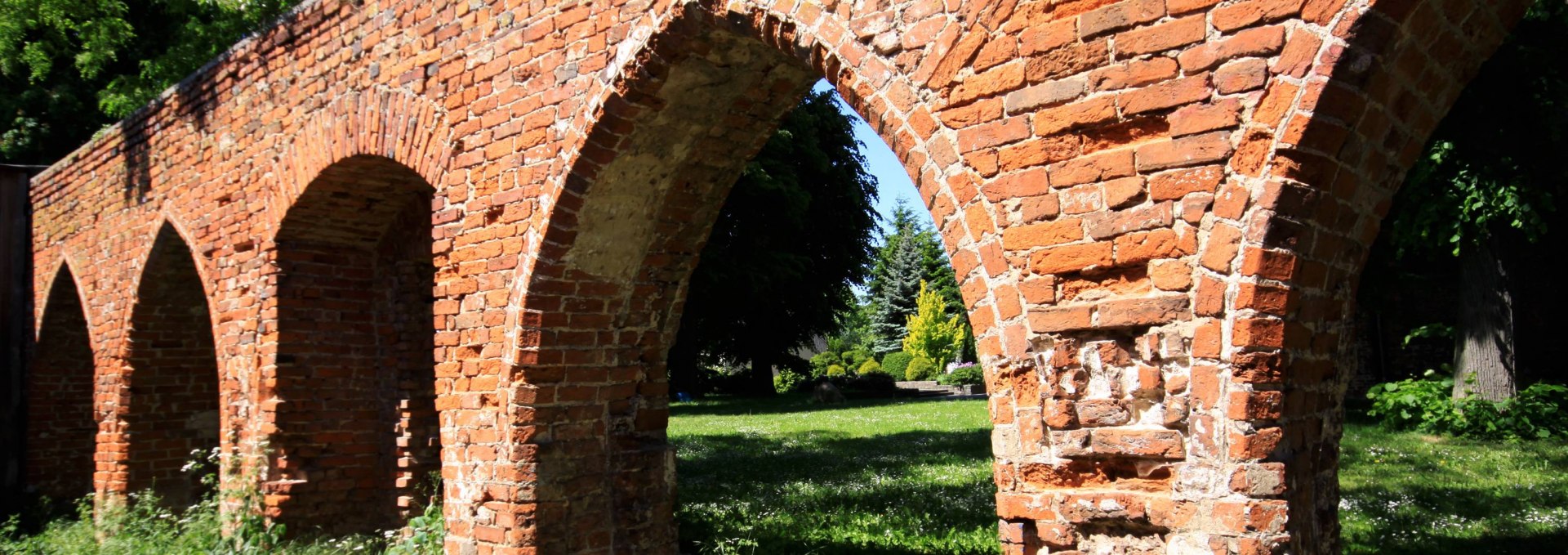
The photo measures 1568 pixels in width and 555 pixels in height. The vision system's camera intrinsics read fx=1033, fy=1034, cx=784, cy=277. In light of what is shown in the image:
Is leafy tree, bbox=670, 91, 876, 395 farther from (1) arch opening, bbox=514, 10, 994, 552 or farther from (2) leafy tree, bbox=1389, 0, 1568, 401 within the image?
(1) arch opening, bbox=514, 10, 994, 552

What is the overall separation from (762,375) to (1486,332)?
18.1 m

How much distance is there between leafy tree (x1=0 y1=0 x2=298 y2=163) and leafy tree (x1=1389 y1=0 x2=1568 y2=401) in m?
12.2

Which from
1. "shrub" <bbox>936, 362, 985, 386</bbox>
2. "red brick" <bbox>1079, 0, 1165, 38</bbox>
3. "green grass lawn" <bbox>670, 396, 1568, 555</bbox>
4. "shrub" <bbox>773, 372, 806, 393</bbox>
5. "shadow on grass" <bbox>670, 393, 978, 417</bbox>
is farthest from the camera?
"shrub" <bbox>773, 372, 806, 393</bbox>

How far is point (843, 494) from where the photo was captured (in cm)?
889

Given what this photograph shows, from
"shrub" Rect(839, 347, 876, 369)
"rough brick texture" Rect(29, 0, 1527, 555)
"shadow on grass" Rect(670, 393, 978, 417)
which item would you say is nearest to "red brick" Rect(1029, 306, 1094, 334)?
"rough brick texture" Rect(29, 0, 1527, 555)

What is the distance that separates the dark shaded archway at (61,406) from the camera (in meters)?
11.1

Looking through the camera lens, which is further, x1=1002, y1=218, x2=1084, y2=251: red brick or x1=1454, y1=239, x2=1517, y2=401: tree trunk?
x1=1454, y1=239, x2=1517, y2=401: tree trunk

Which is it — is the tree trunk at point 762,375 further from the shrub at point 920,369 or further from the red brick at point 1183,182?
the red brick at point 1183,182

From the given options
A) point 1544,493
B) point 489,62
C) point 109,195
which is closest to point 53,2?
point 109,195

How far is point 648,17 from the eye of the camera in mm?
4449

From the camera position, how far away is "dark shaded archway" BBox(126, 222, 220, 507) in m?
8.94

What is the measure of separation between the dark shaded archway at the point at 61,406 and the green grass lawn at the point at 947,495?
21.8ft

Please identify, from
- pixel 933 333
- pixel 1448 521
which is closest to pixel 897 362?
pixel 933 333

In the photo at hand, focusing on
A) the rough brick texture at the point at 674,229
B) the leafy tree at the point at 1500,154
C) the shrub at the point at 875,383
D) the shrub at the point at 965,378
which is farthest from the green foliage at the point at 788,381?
the rough brick texture at the point at 674,229
